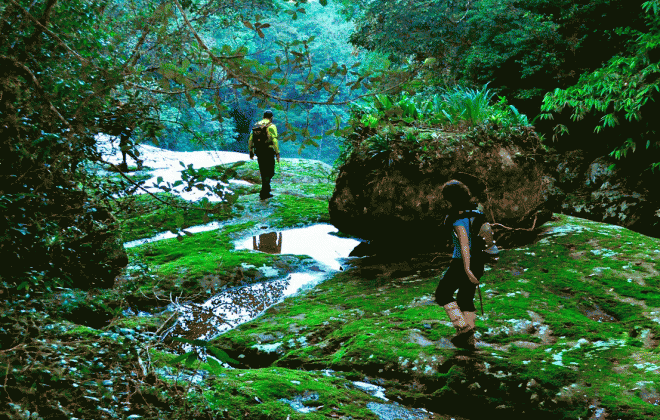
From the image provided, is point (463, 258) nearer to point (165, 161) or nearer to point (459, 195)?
point (459, 195)

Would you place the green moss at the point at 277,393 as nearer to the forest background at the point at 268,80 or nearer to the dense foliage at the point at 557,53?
the forest background at the point at 268,80

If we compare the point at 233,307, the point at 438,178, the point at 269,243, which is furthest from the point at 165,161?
the point at 269,243

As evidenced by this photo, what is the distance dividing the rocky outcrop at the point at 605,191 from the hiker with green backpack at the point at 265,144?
6.35 meters

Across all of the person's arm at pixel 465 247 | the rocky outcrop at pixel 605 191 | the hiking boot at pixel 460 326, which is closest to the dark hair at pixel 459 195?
the person's arm at pixel 465 247

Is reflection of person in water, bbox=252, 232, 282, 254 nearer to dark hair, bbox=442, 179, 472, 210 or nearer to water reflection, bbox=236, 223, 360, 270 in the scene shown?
water reflection, bbox=236, 223, 360, 270

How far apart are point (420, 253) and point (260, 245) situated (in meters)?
3.37

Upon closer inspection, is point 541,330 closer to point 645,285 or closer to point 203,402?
point 645,285

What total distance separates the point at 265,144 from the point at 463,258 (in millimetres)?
8004

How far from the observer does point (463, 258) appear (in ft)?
14.2

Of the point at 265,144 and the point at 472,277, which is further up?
the point at 265,144

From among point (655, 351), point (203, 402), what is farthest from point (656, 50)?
point (203, 402)

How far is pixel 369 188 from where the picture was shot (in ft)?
26.3

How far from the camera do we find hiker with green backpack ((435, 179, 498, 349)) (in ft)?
14.4

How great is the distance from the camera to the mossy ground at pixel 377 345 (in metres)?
2.54
